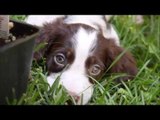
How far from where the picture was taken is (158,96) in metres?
3.69

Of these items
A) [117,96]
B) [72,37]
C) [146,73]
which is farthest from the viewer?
[146,73]

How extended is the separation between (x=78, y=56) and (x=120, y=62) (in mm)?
524

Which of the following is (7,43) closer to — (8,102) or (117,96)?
(8,102)

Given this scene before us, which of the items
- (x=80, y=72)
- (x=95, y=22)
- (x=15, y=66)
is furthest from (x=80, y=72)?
(x=95, y=22)

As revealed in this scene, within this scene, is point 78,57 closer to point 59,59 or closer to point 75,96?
point 59,59

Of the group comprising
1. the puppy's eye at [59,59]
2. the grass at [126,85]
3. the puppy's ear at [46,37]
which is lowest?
the grass at [126,85]

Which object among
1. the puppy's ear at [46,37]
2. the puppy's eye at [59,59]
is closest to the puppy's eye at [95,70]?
the puppy's eye at [59,59]

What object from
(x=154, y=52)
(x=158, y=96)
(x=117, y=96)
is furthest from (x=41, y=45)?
(x=154, y=52)

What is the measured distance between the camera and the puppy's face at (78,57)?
3453mm

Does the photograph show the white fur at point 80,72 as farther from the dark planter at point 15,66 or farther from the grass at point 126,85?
the dark planter at point 15,66
